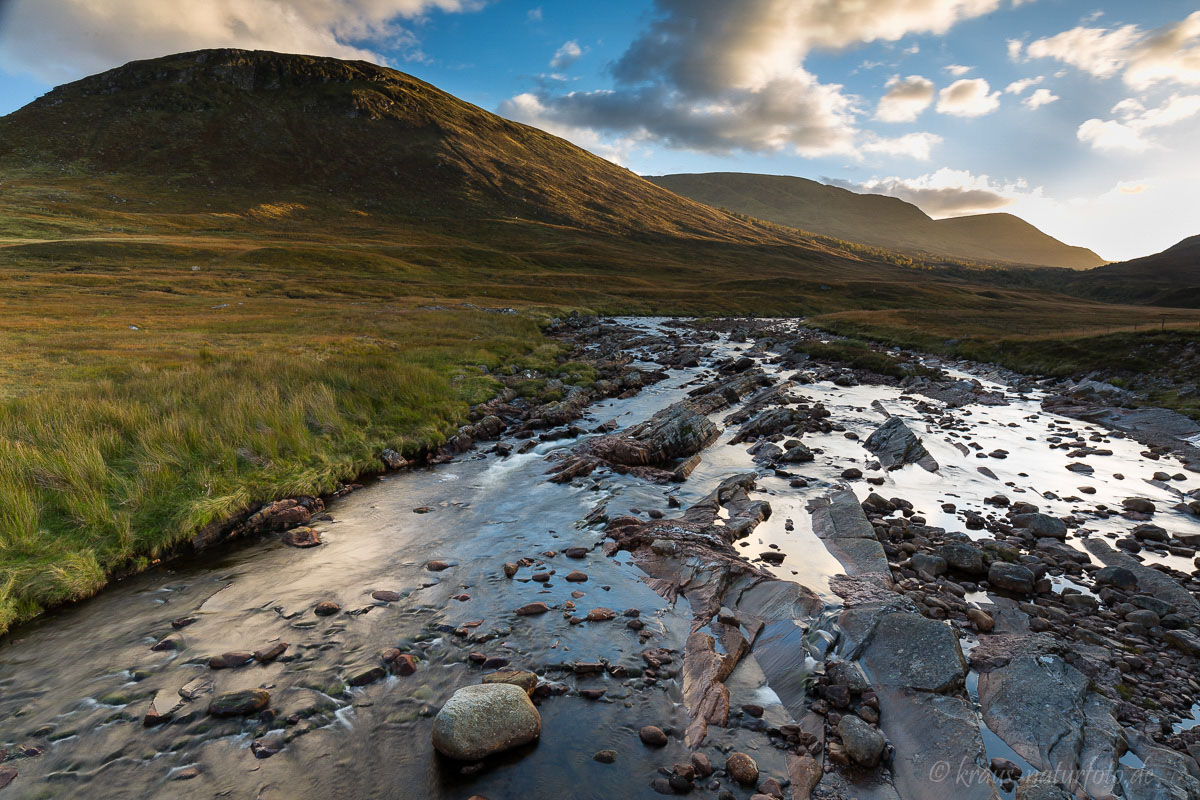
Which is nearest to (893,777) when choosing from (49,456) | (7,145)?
(49,456)

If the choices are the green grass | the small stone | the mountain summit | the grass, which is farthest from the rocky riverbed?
the mountain summit

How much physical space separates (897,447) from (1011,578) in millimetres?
9217

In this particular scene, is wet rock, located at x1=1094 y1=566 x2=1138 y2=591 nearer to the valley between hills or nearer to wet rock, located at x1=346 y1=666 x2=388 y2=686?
the valley between hills

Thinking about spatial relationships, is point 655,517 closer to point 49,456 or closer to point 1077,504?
point 1077,504

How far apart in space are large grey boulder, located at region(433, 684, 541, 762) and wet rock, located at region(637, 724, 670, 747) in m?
1.47

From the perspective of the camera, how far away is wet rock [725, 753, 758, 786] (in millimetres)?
6371

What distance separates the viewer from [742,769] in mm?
6430

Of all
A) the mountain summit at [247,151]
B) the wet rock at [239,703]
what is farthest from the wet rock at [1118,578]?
the mountain summit at [247,151]

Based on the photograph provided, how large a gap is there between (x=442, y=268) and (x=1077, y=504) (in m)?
104

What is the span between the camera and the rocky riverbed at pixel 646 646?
6.55 metres

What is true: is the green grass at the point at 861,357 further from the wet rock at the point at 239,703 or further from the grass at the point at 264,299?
the wet rock at the point at 239,703

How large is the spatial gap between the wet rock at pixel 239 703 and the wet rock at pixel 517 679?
3.20 metres

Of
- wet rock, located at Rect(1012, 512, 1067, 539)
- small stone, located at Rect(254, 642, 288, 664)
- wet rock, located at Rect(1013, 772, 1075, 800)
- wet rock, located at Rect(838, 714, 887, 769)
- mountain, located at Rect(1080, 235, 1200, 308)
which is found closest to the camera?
wet rock, located at Rect(1013, 772, 1075, 800)

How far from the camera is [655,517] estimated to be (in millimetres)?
13742
